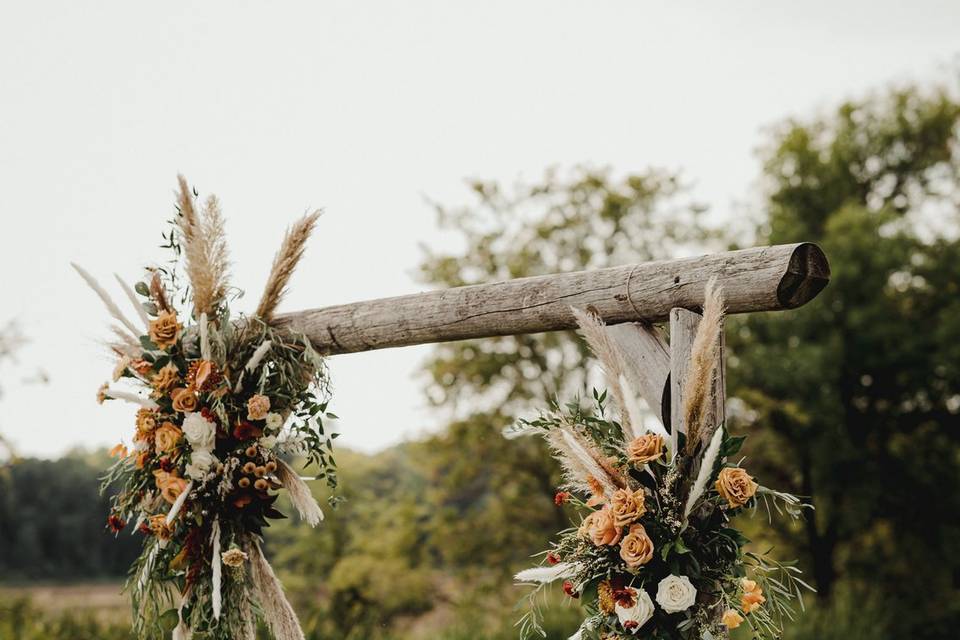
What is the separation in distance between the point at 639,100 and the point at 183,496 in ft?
26.5

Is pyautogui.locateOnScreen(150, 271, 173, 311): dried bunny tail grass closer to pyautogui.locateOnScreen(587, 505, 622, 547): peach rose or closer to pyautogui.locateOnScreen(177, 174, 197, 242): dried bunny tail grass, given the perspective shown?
pyautogui.locateOnScreen(177, 174, 197, 242): dried bunny tail grass

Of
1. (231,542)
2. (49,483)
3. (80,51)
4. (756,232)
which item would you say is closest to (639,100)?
(756,232)

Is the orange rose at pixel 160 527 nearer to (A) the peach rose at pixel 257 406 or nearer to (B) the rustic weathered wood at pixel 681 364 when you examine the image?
(A) the peach rose at pixel 257 406

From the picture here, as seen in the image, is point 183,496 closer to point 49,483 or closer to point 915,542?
point 915,542

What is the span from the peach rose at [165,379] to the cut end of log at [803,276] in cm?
229

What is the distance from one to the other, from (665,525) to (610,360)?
52cm

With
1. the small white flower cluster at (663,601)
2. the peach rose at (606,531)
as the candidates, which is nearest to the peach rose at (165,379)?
the peach rose at (606,531)

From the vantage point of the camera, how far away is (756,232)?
11.3 meters

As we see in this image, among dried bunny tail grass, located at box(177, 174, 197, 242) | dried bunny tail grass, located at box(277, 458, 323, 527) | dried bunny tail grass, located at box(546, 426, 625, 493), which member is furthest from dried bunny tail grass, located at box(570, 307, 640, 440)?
dried bunny tail grass, located at box(177, 174, 197, 242)

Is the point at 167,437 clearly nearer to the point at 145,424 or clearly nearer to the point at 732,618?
the point at 145,424

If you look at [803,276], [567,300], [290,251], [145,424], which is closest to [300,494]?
[145,424]

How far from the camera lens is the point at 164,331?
3102mm

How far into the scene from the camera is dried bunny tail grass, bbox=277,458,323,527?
115 inches

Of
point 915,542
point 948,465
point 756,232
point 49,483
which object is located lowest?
point 915,542
